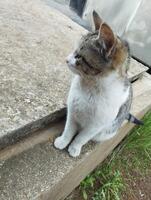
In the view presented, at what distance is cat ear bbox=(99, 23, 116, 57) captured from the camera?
3.74 feet

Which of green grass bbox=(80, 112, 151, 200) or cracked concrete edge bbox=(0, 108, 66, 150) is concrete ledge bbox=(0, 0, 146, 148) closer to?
cracked concrete edge bbox=(0, 108, 66, 150)

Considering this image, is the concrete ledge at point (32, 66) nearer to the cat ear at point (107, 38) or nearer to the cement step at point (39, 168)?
the cement step at point (39, 168)

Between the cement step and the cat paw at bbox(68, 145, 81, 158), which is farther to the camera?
the cat paw at bbox(68, 145, 81, 158)

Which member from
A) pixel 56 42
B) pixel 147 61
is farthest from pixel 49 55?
pixel 147 61

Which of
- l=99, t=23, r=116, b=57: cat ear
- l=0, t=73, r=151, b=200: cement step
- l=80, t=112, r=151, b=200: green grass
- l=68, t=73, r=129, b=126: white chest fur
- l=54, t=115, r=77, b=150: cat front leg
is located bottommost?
l=80, t=112, r=151, b=200: green grass

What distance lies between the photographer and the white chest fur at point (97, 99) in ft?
4.31

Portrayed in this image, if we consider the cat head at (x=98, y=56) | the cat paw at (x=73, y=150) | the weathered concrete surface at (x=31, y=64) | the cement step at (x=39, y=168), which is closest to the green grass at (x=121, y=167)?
the cement step at (x=39, y=168)

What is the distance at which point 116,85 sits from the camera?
132 centimetres

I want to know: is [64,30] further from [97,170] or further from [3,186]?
[3,186]

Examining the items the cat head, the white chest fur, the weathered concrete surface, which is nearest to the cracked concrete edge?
the weathered concrete surface

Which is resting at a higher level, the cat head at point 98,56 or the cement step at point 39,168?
the cat head at point 98,56

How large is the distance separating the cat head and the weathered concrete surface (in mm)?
346

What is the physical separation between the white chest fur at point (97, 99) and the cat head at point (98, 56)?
43 mm

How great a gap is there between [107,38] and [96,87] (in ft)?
0.73
